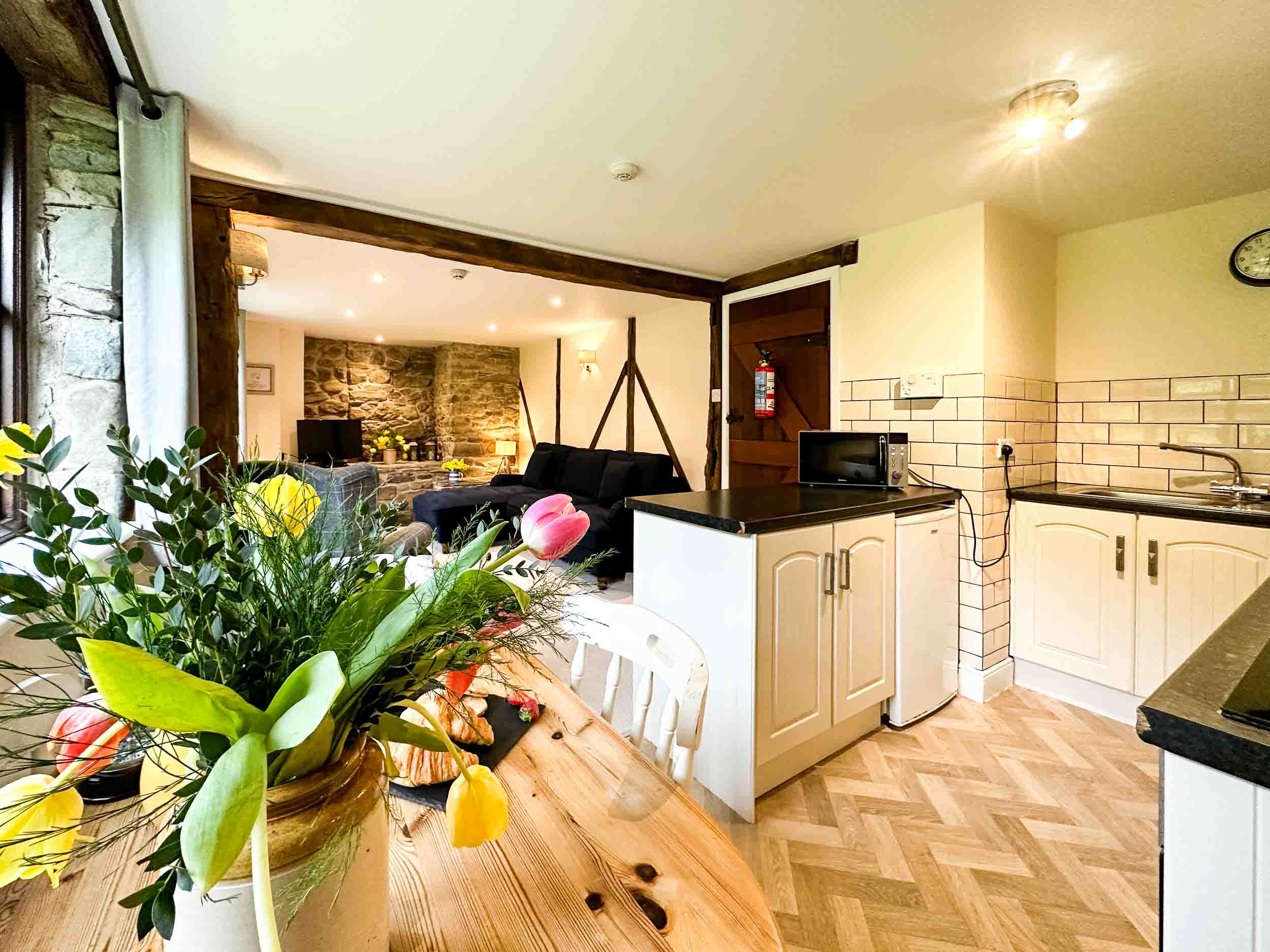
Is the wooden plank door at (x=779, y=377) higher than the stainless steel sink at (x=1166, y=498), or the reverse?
the wooden plank door at (x=779, y=377)

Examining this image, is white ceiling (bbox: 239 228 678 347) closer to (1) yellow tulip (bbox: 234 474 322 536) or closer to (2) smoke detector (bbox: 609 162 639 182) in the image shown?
(2) smoke detector (bbox: 609 162 639 182)

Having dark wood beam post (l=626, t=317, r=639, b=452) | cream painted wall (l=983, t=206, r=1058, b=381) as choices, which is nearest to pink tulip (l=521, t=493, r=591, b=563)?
cream painted wall (l=983, t=206, r=1058, b=381)

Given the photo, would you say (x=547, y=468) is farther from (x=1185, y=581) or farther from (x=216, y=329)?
(x=1185, y=581)

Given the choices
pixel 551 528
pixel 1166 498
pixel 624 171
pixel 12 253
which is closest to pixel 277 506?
pixel 551 528

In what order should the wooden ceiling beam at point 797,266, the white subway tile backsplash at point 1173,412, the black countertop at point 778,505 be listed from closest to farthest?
the black countertop at point 778,505
the white subway tile backsplash at point 1173,412
the wooden ceiling beam at point 797,266

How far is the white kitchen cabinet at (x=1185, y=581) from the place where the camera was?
2.10 meters

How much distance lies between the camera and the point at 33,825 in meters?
0.38

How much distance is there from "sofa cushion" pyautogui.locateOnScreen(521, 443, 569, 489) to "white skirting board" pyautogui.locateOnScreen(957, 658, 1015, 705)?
4.51 metres

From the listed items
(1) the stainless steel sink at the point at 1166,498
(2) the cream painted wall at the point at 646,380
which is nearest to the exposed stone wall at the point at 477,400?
(2) the cream painted wall at the point at 646,380

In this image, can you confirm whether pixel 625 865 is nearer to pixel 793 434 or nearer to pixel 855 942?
pixel 855 942

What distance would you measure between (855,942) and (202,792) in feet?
5.57

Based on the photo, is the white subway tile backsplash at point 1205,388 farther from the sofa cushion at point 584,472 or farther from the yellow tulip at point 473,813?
the sofa cushion at point 584,472

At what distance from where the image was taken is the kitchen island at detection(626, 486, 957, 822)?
182cm

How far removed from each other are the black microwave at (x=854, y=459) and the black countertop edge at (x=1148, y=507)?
62 cm
